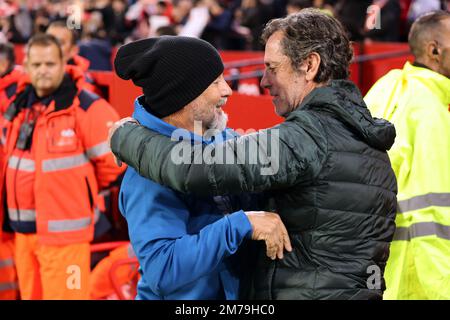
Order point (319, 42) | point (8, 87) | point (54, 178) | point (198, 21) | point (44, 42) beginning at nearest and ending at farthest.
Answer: point (319, 42), point (54, 178), point (44, 42), point (8, 87), point (198, 21)

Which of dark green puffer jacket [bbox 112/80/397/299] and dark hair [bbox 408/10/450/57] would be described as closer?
dark green puffer jacket [bbox 112/80/397/299]

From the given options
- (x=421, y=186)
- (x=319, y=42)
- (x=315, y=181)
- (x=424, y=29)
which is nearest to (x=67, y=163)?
(x=424, y=29)

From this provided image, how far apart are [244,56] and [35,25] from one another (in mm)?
6080

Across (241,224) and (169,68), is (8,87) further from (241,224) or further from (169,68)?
(241,224)

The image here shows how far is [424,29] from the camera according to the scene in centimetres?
405

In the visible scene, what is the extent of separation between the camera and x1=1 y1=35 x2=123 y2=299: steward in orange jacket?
552 cm

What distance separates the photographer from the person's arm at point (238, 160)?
248cm

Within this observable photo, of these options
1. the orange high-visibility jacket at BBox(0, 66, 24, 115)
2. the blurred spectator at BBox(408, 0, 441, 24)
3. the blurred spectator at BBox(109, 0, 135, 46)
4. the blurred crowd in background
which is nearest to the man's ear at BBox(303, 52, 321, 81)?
the orange high-visibility jacket at BBox(0, 66, 24, 115)

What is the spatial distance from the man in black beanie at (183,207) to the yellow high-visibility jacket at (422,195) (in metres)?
0.93

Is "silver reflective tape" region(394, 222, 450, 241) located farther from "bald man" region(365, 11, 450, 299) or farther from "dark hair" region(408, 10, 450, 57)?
"dark hair" region(408, 10, 450, 57)

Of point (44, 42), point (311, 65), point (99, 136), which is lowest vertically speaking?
point (99, 136)

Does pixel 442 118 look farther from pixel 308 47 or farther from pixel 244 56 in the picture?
pixel 244 56

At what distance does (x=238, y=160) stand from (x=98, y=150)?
129 inches

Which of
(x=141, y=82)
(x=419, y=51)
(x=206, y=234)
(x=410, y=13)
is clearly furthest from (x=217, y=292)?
(x=410, y=13)
